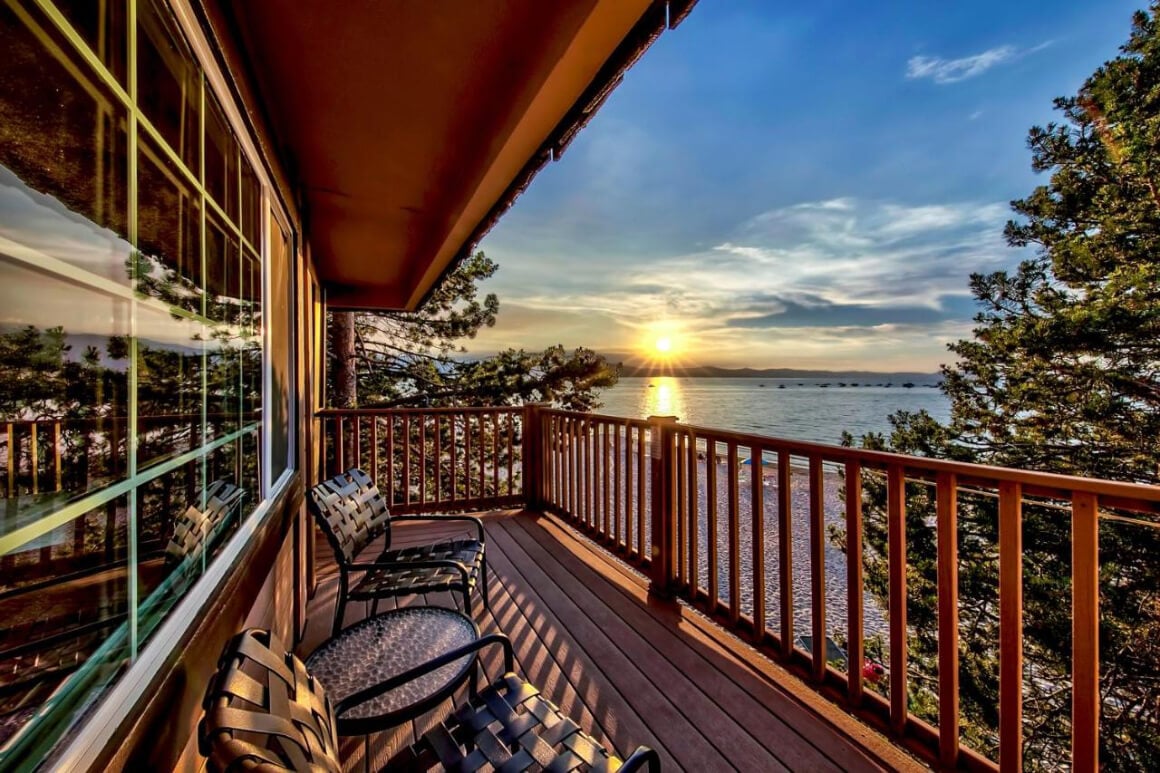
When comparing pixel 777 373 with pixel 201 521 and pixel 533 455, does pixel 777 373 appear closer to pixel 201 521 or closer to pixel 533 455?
pixel 533 455

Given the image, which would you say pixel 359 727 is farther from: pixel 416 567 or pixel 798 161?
pixel 798 161

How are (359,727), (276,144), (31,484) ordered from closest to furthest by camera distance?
1. (31,484)
2. (359,727)
3. (276,144)

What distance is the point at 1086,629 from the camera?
143 cm

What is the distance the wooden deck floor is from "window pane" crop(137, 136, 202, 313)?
5.70ft

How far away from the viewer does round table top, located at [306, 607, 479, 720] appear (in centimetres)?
151

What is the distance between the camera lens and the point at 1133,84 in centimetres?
632

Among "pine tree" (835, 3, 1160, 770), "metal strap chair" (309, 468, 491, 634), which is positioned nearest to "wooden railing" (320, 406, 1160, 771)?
"metal strap chair" (309, 468, 491, 634)

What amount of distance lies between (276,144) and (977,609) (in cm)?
877

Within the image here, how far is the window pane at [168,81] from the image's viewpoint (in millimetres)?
1008

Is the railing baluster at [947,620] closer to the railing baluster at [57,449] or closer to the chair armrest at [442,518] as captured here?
the chair armrest at [442,518]

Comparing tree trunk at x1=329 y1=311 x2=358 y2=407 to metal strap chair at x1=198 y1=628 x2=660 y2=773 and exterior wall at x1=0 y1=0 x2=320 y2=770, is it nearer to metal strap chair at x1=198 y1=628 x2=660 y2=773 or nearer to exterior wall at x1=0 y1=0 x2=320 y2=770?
exterior wall at x1=0 y1=0 x2=320 y2=770

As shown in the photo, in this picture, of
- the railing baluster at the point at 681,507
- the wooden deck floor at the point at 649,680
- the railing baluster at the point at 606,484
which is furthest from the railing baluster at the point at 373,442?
the railing baluster at the point at 681,507

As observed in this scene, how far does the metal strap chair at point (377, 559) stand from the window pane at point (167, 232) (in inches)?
52.8

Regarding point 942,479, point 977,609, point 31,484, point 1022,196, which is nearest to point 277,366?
point 31,484
